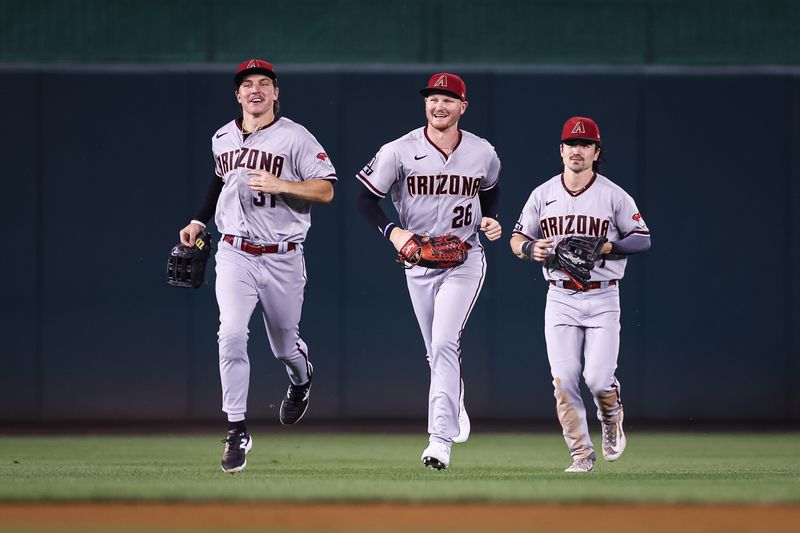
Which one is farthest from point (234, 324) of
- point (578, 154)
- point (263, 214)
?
point (578, 154)

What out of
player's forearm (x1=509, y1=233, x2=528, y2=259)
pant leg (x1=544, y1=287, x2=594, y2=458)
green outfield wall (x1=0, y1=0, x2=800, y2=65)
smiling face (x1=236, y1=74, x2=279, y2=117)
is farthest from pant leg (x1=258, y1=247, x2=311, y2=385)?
green outfield wall (x1=0, y1=0, x2=800, y2=65)

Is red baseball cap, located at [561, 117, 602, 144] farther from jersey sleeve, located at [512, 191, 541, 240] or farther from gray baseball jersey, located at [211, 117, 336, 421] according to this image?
gray baseball jersey, located at [211, 117, 336, 421]

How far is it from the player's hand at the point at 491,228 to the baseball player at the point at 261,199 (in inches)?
33.4

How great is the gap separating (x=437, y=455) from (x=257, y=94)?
2.12 metres

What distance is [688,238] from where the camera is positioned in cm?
1012

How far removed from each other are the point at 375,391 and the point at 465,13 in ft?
10.1

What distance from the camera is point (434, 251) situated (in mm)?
6566

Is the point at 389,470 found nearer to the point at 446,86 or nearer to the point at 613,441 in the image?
the point at 613,441

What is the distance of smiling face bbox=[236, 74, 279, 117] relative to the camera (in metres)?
6.78

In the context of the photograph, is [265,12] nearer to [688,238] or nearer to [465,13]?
[465,13]

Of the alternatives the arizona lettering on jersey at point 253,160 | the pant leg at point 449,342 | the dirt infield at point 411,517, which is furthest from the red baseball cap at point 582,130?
the dirt infield at point 411,517

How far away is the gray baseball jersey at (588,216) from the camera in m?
6.83

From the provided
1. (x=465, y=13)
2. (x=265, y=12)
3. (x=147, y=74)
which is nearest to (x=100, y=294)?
(x=147, y=74)

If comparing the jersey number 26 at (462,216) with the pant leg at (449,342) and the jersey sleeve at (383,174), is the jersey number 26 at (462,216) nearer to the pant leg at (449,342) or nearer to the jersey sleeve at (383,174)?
the pant leg at (449,342)
